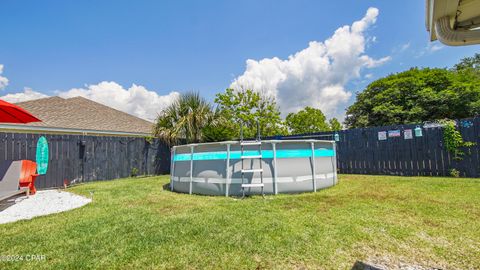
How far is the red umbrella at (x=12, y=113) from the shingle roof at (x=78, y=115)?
4804 millimetres

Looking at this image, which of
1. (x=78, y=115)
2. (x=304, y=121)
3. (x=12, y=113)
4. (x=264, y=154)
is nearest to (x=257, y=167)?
(x=264, y=154)

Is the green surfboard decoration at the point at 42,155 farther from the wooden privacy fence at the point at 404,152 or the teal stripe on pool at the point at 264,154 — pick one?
the wooden privacy fence at the point at 404,152

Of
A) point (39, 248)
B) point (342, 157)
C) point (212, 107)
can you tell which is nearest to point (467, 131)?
point (342, 157)

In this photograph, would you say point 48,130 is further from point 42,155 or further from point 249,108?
point 249,108

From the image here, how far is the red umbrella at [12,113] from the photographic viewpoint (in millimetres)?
4310

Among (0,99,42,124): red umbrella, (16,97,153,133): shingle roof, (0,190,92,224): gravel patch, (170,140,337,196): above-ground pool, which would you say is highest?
(16,97,153,133): shingle roof

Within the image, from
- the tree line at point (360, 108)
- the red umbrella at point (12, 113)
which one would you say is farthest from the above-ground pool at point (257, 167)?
the tree line at point (360, 108)

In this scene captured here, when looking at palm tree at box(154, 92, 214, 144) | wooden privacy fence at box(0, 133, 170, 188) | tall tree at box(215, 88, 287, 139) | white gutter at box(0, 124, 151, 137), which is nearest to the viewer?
wooden privacy fence at box(0, 133, 170, 188)

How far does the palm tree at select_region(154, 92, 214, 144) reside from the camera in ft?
35.7

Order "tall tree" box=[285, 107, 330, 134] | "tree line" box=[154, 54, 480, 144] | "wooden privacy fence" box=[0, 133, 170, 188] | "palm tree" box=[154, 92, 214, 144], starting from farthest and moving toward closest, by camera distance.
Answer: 1. "tall tree" box=[285, 107, 330, 134]
2. "tree line" box=[154, 54, 480, 144]
3. "palm tree" box=[154, 92, 214, 144]
4. "wooden privacy fence" box=[0, 133, 170, 188]

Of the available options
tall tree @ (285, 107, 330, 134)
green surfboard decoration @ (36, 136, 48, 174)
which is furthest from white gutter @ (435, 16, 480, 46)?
tall tree @ (285, 107, 330, 134)

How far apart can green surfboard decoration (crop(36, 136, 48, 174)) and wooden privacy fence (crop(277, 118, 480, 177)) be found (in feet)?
34.7

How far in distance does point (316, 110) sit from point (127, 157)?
23.6 m

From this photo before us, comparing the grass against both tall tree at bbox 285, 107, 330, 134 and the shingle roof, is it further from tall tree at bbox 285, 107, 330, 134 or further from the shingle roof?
tall tree at bbox 285, 107, 330, 134
